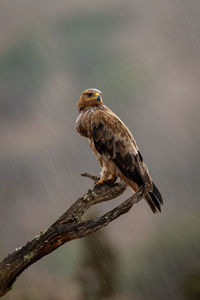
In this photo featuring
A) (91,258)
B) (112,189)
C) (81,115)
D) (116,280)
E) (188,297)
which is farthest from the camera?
(188,297)

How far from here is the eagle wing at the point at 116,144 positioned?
6230 millimetres

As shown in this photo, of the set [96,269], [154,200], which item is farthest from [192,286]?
[154,200]

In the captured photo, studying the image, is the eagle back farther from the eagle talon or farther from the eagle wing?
the eagle talon

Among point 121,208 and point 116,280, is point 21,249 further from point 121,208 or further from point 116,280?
point 116,280

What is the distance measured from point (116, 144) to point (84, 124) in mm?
553

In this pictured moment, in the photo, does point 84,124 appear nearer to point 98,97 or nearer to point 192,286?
point 98,97

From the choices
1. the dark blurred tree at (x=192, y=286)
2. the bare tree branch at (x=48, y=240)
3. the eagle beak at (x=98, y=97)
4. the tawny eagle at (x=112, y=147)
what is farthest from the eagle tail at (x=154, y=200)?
the dark blurred tree at (x=192, y=286)

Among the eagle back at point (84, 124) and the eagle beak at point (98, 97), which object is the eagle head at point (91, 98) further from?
the eagle back at point (84, 124)

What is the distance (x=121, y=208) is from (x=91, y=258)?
812cm

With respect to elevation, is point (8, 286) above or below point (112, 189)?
below

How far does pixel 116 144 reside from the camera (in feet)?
20.9

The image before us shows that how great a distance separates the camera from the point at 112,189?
6.02 m

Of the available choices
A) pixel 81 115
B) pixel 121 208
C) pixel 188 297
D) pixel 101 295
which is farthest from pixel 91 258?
pixel 121 208

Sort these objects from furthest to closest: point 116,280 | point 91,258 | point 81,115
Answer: point 116,280, point 91,258, point 81,115
